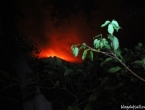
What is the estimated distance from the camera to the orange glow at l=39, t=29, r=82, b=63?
32.9 ft

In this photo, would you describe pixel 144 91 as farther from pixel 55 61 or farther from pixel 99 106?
pixel 55 61

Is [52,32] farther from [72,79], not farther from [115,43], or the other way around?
[115,43]

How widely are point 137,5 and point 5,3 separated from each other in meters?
2.97

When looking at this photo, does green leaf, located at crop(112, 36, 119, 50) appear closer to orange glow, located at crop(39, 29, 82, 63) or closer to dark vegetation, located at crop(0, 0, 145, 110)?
dark vegetation, located at crop(0, 0, 145, 110)

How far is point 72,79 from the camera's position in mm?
2461

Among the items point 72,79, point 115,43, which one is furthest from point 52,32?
point 115,43

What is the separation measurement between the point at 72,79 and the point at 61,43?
7.94 m

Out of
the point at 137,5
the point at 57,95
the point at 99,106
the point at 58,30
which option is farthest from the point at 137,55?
the point at 58,30

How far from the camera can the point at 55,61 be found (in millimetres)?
1937

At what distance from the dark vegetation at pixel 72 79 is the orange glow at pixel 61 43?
6855mm

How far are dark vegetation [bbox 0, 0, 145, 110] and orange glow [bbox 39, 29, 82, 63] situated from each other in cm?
685

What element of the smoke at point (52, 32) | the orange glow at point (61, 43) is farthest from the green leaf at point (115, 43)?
the orange glow at point (61, 43)

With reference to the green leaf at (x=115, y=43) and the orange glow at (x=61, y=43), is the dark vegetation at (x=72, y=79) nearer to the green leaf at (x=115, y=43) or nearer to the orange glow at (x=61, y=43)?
the green leaf at (x=115, y=43)

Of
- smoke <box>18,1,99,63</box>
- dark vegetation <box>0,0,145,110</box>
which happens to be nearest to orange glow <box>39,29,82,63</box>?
smoke <box>18,1,99,63</box>
